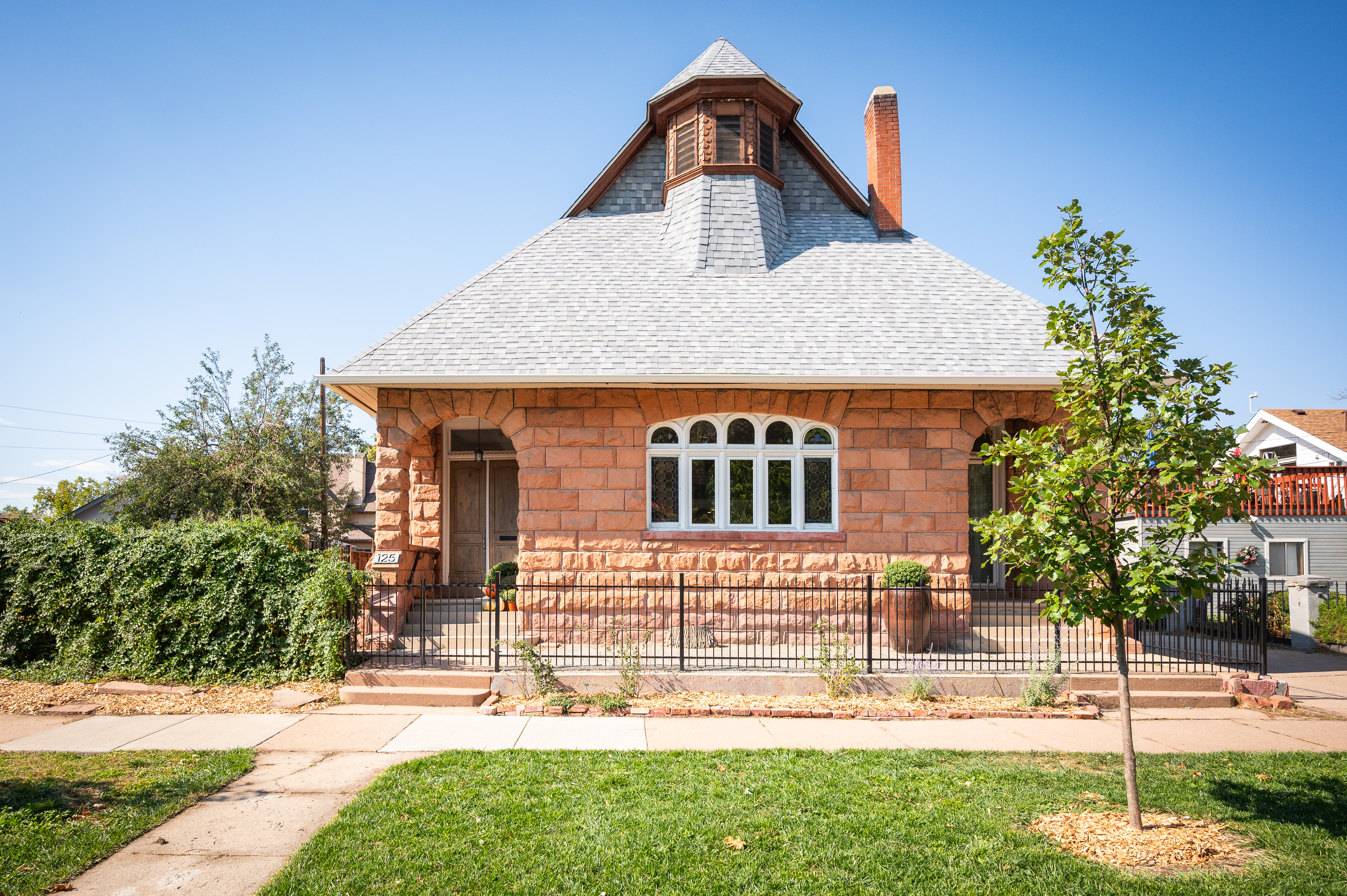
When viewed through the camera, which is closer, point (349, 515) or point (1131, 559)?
point (1131, 559)

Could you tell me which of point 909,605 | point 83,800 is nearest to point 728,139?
point 909,605

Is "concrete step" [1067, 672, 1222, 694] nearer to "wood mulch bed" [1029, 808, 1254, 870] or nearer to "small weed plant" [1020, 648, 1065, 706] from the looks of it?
"small weed plant" [1020, 648, 1065, 706]

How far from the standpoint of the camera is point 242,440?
866 inches

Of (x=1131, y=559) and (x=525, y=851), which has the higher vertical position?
(x=1131, y=559)

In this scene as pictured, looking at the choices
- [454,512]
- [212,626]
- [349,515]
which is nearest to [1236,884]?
[212,626]

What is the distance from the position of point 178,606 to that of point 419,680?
3438mm

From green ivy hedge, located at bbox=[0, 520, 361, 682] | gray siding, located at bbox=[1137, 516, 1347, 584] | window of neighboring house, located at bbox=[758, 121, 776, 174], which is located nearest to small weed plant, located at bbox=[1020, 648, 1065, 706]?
green ivy hedge, located at bbox=[0, 520, 361, 682]

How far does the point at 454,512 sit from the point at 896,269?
32.7 ft

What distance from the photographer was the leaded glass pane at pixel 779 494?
12219 millimetres

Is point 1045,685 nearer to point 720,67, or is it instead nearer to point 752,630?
point 752,630

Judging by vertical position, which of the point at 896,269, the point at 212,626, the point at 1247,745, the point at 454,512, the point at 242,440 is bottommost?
the point at 1247,745

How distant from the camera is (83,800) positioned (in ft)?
19.0

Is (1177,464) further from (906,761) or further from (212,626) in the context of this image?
(212,626)

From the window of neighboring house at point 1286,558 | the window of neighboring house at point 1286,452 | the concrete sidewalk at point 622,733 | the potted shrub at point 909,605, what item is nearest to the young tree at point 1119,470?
the concrete sidewalk at point 622,733
